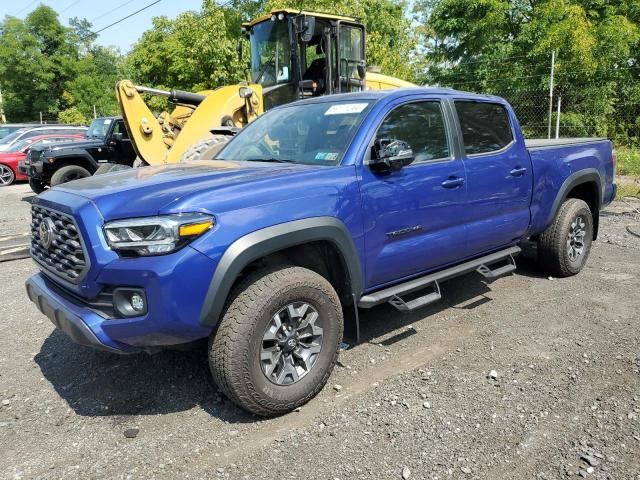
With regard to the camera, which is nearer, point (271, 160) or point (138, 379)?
point (138, 379)

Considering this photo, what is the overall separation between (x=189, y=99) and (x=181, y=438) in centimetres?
721

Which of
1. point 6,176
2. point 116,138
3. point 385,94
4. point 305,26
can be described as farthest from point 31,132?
point 385,94

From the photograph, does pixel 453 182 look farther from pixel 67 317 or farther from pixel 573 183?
pixel 67 317

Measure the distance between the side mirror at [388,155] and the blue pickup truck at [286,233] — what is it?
2cm

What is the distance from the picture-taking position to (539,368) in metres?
3.62

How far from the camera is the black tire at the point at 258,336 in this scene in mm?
2871

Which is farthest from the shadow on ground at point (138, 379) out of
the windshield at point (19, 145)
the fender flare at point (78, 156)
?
the windshield at point (19, 145)

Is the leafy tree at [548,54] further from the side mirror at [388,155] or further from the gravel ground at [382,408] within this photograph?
the side mirror at [388,155]

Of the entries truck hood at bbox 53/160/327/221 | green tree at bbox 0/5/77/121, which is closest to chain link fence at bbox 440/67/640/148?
truck hood at bbox 53/160/327/221

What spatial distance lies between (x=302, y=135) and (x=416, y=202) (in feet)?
3.34

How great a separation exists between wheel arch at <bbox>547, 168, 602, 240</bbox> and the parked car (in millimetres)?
15883

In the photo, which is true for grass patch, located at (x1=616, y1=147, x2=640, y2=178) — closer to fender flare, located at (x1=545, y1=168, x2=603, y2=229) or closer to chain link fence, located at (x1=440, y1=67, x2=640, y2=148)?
chain link fence, located at (x1=440, y1=67, x2=640, y2=148)

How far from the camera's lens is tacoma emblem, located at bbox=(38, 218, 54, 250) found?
3.16 m

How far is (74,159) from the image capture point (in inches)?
449
